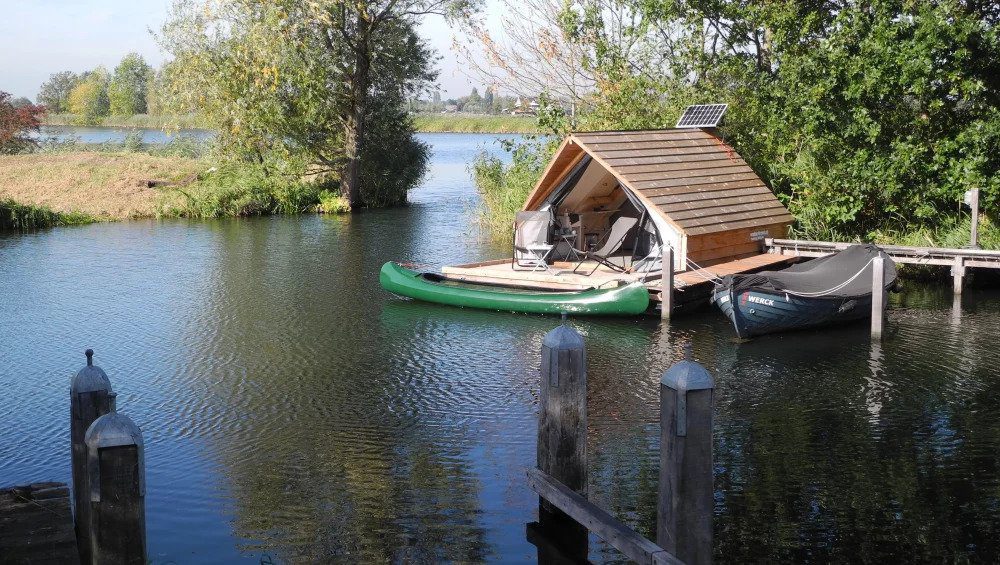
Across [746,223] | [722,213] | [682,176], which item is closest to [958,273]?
[746,223]

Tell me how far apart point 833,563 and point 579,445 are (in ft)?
5.80

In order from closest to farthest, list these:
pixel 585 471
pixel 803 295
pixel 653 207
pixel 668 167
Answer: pixel 585 471 < pixel 803 295 < pixel 653 207 < pixel 668 167

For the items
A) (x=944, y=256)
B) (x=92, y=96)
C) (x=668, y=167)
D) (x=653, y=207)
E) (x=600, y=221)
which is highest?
(x=92, y=96)

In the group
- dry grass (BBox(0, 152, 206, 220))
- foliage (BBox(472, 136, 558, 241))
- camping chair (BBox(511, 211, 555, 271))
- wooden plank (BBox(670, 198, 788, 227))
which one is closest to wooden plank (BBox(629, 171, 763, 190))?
wooden plank (BBox(670, 198, 788, 227))

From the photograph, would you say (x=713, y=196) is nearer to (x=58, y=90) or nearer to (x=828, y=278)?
(x=828, y=278)

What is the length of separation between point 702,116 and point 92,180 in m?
20.2

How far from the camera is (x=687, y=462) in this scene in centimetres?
520

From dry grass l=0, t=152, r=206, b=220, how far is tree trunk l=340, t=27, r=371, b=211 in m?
4.67

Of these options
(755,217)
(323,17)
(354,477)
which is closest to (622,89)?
(755,217)

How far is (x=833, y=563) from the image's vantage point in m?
6.57

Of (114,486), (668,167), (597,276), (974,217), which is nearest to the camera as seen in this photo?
(114,486)

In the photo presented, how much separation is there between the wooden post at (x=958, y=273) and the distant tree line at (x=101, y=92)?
6178 centimetres

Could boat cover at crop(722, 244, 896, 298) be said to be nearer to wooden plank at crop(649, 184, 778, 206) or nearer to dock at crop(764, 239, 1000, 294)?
dock at crop(764, 239, 1000, 294)

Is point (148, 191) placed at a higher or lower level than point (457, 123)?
lower
